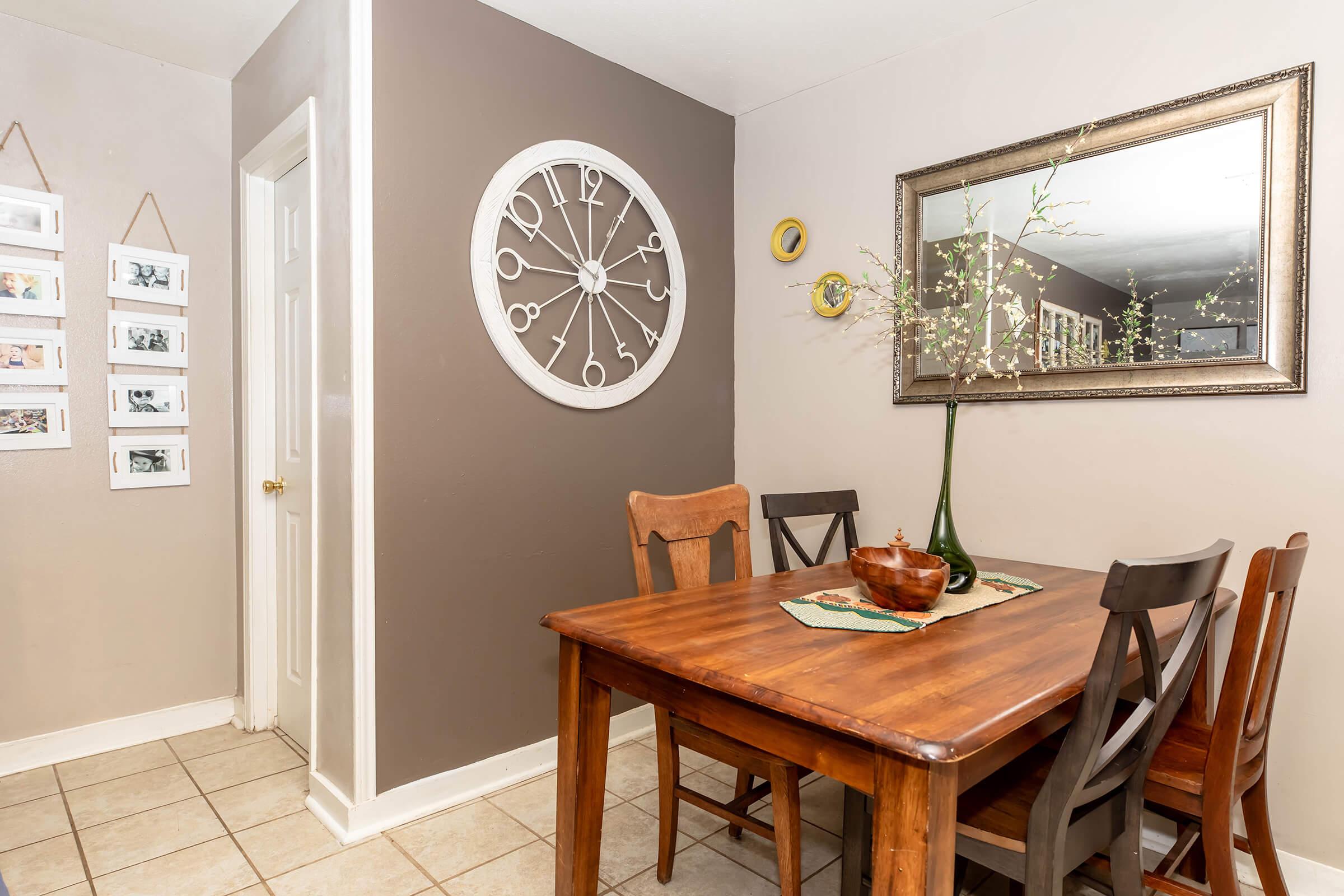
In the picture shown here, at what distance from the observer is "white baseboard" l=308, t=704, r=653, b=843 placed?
A: 7.00 ft

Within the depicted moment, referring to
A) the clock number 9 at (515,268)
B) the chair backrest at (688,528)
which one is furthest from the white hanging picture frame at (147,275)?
the chair backrest at (688,528)

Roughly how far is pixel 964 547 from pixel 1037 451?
1.43 ft

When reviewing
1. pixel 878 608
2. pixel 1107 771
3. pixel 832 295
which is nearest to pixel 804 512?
pixel 878 608

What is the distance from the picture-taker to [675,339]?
9.90 feet

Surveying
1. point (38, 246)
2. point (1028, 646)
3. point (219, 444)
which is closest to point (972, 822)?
point (1028, 646)

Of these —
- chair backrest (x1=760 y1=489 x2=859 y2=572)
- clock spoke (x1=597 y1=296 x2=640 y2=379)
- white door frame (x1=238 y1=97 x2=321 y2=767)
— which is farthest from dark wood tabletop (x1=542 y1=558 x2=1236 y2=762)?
white door frame (x1=238 y1=97 x2=321 y2=767)

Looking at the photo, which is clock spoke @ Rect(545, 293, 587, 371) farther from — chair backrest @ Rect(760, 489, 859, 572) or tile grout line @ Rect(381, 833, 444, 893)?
tile grout line @ Rect(381, 833, 444, 893)

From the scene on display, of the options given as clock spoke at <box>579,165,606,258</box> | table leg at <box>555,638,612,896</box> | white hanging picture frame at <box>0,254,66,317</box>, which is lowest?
table leg at <box>555,638,612,896</box>

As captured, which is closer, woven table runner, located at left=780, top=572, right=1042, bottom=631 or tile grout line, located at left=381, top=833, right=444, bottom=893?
woven table runner, located at left=780, top=572, right=1042, bottom=631

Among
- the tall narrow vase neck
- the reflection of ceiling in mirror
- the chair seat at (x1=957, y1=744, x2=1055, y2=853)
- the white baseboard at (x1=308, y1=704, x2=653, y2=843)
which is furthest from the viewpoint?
the white baseboard at (x1=308, y1=704, x2=653, y2=843)

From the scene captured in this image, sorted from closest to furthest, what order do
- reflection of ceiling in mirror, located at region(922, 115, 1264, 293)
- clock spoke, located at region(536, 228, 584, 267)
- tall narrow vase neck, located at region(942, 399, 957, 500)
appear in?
tall narrow vase neck, located at region(942, 399, 957, 500)
reflection of ceiling in mirror, located at region(922, 115, 1264, 293)
clock spoke, located at region(536, 228, 584, 267)

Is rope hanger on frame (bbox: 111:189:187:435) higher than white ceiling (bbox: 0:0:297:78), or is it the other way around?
white ceiling (bbox: 0:0:297:78)

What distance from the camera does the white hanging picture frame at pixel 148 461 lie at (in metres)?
2.71

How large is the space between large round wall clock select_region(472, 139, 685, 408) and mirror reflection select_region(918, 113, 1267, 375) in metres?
1.14
